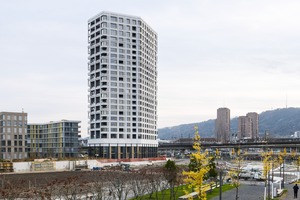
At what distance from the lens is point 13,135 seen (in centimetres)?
12431

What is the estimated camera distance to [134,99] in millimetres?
141375

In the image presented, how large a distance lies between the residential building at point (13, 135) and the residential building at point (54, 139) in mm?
22932

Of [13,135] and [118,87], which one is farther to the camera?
[118,87]

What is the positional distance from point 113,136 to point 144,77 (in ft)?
84.2

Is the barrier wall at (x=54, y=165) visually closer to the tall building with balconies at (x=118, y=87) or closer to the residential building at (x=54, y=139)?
the tall building with balconies at (x=118, y=87)

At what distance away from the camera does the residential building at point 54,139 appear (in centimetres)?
14800

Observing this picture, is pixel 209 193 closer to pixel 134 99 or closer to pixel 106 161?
pixel 106 161

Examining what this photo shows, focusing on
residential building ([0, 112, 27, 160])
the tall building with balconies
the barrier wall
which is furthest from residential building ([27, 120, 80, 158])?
the barrier wall

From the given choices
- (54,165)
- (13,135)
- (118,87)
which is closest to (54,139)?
(13,135)

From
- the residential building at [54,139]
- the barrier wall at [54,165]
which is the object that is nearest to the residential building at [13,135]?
the residential building at [54,139]

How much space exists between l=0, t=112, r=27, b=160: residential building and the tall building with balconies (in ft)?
75.5

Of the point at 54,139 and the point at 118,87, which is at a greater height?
the point at 118,87

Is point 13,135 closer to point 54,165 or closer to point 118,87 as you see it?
point 54,165

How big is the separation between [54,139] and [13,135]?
31515mm
